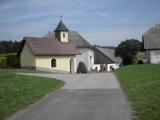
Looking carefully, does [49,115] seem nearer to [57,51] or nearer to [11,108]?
[11,108]

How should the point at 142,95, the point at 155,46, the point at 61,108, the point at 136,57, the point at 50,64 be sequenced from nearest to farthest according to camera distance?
the point at 61,108, the point at 142,95, the point at 50,64, the point at 155,46, the point at 136,57

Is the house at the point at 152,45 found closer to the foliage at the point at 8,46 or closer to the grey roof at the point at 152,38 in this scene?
the grey roof at the point at 152,38

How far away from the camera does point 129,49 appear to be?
219 ft

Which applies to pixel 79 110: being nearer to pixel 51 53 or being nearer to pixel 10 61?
pixel 51 53

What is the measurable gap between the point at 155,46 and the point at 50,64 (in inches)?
873

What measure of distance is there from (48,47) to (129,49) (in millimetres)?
19854

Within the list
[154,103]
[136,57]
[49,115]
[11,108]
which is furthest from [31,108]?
[136,57]

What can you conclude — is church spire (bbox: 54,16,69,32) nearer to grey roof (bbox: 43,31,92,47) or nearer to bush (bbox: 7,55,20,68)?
grey roof (bbox: 43,31,92,47)

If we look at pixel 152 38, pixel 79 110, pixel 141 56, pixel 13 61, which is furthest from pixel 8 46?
pixel 79 110

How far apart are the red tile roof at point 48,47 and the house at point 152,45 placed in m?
15.5

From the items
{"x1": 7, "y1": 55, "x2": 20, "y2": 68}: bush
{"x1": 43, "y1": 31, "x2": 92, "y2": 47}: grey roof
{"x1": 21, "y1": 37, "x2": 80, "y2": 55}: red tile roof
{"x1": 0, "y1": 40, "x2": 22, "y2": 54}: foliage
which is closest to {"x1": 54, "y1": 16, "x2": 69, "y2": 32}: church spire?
{"x1": 21, "y1": 37, "x2": 80, "y2": 55}: red tile roof

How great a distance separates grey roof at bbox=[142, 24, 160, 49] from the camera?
64.2 m

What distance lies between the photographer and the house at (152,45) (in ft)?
209

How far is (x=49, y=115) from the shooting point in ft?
34.8
